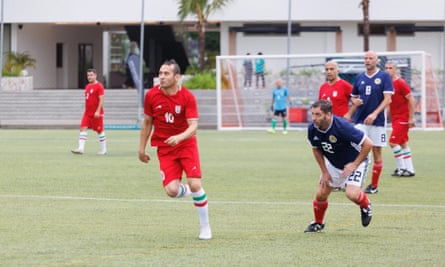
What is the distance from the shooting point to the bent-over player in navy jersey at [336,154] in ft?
39.3

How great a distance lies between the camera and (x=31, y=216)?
46.5 feet

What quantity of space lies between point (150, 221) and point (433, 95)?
99.2 feet

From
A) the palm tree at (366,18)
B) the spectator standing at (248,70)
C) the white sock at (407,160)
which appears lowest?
the white sock at (407,160)

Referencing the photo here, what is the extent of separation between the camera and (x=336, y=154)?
12422 millimetres

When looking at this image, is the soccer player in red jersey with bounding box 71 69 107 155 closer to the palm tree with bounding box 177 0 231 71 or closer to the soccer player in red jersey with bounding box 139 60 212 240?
the soccer player in red jersey with bounding box 139 60 212 240

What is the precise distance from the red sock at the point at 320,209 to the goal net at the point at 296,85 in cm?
2839

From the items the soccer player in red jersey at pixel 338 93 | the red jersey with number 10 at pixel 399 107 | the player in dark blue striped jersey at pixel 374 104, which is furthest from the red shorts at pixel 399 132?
the player in dark blue striped jersey at pixel 374 104

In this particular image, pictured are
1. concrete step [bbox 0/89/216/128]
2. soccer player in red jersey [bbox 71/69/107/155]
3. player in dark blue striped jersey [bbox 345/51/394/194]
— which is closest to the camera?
player in dark blue striped jersey [bbox 345/51/394/194]

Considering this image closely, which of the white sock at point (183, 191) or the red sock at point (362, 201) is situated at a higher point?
the white sock at point (183, 191)

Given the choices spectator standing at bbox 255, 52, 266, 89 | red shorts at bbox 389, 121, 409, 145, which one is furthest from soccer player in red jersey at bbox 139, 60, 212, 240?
spectator standing at bbox 255, 52, 266, 89

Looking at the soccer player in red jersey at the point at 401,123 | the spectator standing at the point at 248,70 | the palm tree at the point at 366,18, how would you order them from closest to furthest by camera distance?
the soccer player in red jersey at the point at 401,123
the spectator standing at the point at 248,70
the palm tree at the point at 366,18

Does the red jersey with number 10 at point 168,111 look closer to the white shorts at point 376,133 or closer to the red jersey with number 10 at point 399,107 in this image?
the white shorts at point 376,133

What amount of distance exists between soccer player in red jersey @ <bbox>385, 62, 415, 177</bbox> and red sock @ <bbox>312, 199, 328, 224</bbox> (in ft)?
26.7

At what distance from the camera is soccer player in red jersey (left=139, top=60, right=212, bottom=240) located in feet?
39.9
